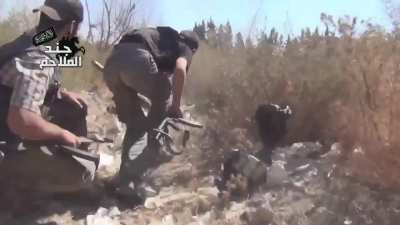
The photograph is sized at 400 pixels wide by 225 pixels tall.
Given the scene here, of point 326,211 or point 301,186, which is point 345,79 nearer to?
point 301,186

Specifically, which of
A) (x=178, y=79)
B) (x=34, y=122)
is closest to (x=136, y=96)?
(x=178, y=79)

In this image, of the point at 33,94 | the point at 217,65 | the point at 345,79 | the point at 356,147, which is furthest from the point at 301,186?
the point at 217,65

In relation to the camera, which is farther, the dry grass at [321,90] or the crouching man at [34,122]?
the dry grass at [321,90]

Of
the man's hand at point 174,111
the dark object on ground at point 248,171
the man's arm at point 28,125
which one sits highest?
the man's hand at point 174,111

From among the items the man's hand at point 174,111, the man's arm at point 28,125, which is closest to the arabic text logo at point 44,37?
the man's arm at point 28,125

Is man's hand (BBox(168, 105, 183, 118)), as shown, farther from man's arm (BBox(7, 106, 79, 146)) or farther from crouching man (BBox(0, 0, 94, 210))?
man's arm (BBox(7, 106, 79, 146))

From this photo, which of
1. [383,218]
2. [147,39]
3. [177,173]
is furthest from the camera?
[177,173]

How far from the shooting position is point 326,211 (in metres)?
3.72

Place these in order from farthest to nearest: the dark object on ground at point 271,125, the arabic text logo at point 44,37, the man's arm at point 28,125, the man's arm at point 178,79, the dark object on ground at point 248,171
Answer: the dark object on ground at point 271,125 → the man's arm at point 178,79 → the dark object on ground at point 248,171 → the arabic text logo at point 44,37 → the man's arm at point 28,125

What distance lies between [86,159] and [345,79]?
2321 mm


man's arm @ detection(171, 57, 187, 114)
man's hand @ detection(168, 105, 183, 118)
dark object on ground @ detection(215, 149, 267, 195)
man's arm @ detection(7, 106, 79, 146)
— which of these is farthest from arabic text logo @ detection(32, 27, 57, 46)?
dark object on ground @ detection(215, 149, 267, 195)

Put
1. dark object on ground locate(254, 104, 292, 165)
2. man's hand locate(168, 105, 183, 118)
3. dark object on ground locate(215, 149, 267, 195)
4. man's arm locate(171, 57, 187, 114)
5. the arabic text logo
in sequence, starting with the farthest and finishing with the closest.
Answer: dark object on ground locate(254, 104, 292, 165)
man's hand locate(168, 105, 183, 118)
man's arm locate(171, 57, 187, 114)
dark object on ground locate(215, 149, 267, 195)
the arabic text logo

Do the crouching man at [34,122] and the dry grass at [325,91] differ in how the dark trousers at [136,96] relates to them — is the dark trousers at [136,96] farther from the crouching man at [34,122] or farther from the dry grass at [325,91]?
the dry grass at [325,91]

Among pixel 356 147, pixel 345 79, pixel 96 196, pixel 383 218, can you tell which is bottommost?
pixel 96 196
